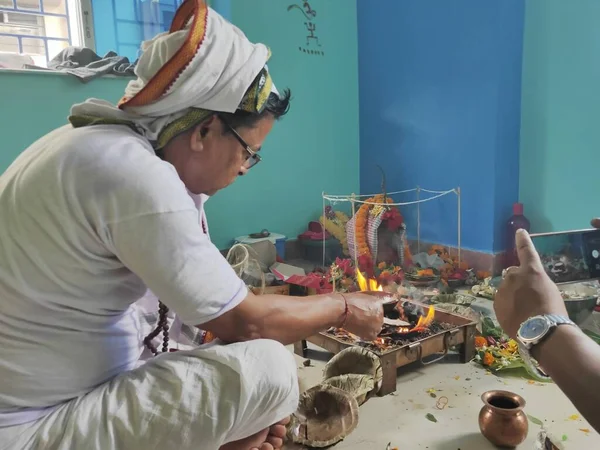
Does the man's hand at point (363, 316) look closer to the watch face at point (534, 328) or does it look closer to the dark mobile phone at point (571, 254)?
the watch face at point (534, 328)

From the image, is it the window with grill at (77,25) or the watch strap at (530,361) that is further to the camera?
the window with grill at (77,25)

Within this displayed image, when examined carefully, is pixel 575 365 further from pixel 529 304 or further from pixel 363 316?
pixel 363 316

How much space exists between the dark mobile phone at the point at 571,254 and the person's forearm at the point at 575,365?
83 centimetres

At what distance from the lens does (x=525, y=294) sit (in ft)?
3.33

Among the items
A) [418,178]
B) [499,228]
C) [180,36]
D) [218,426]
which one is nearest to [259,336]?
[218,426]

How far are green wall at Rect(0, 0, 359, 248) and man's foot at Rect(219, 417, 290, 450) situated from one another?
2620 mm

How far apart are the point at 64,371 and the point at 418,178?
125 inches

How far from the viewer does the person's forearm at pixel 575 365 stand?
0.80 meters

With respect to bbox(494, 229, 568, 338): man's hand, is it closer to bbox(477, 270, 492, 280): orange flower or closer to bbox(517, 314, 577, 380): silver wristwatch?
bbox(517, 314, 577, 380): silver wristwatch

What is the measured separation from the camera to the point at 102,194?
974 millimetres

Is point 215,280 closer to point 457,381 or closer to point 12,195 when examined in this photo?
point 12,195

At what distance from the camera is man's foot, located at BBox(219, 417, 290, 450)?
1.20m

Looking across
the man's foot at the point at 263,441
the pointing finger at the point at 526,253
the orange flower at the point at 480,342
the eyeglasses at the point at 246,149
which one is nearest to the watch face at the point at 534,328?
the pointing finger at the point at 526,253

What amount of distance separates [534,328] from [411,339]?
1206 millimetres
